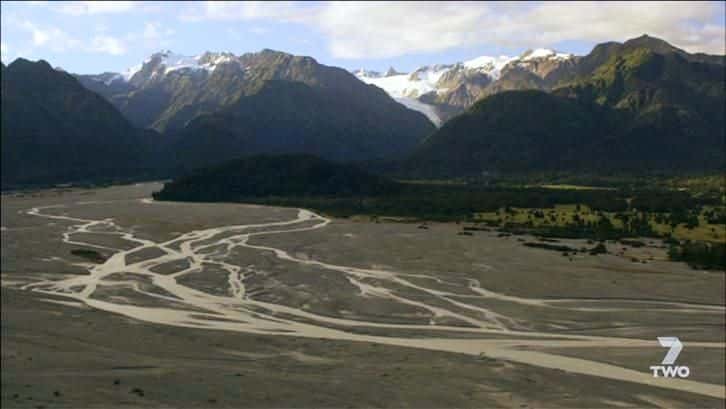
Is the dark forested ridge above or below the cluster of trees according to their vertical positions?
above

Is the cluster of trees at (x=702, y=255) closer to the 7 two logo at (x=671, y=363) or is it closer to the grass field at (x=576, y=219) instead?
the grass field at (x=576, y=219)

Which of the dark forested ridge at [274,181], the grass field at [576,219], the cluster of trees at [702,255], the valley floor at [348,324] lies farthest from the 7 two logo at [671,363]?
the dark forested ridge at [274,181]

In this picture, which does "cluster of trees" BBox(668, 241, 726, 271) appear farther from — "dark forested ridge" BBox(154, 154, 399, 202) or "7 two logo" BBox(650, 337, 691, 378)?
"dark forested ridge" BBox(154, 154, 399, 202)

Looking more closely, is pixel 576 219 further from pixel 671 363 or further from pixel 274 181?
pixel 274 181

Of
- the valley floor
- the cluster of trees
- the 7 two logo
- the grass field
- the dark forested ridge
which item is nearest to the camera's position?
the valley floor

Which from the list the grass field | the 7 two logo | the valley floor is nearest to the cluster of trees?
the valley floor

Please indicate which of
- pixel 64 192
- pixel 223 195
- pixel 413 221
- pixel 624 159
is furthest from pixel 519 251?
pixel 624 159
